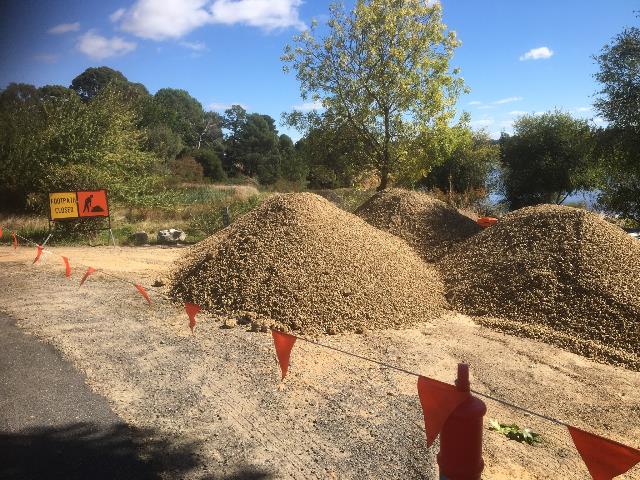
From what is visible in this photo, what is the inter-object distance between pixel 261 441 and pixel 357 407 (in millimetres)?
925

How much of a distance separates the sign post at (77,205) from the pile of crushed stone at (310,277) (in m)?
5.77

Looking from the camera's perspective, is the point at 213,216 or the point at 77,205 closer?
the point at 77,205

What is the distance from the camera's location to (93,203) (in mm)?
12703

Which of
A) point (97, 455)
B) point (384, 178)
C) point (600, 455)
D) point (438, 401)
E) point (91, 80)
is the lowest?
point (97, 455)

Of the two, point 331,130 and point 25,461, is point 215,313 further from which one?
point 331,130

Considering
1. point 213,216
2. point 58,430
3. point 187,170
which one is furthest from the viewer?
point 187,170

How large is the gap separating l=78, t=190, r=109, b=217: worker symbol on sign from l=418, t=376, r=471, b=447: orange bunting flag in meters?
12.4

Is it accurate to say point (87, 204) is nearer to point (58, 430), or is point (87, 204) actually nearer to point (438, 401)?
point (58, 430)

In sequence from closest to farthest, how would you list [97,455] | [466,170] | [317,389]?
[97,455] < [317,389] < [466,170]

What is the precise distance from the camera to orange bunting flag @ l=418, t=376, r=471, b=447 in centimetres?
203

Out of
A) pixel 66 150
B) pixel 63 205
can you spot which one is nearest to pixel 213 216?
pixel 63 205

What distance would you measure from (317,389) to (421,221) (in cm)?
701

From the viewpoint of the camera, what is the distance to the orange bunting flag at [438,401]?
203cm

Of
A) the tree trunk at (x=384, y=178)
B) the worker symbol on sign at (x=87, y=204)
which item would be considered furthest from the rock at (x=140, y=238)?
the tree trunk at (x=384, y=178)
